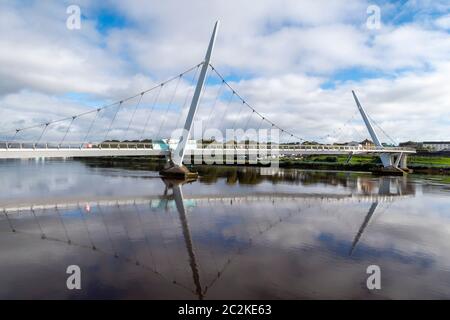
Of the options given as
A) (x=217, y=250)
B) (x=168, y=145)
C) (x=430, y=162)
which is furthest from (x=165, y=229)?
(x=430, y=162)

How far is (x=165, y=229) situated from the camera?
1420cm

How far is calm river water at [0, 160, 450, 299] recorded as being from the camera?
798 cm

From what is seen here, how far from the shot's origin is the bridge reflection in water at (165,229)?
9.56 metres

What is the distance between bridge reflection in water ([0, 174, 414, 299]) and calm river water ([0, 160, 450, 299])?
1.9 inches

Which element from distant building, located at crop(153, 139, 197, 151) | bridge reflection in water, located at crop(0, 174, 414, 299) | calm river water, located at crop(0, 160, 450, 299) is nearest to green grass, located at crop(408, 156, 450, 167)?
distant building, located at crop(153, 139, 197, 151)

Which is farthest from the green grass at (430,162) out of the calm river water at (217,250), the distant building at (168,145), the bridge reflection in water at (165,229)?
the calm river water at (217,250)

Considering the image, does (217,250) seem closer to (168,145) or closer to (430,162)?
(168,145)

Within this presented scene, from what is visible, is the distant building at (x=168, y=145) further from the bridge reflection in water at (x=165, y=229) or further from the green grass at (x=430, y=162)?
the green grass at (x=430, y=162)

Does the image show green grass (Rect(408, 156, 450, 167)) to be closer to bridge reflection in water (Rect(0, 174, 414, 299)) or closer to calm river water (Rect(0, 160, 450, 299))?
bridge reflection in water (Rect(0, 174, 414, 299))

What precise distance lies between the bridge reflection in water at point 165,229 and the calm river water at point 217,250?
0.16 ft

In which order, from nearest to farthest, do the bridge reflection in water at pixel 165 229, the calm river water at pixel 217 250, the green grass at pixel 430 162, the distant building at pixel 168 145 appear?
the calm river water at pixel 217 250 → the bridge reflection in water at pixel 165 229 → the distant building at pixel 168 145 → the green grass at pixel 430 162

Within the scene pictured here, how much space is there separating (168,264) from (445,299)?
712cm

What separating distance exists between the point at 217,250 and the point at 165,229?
383 cm
